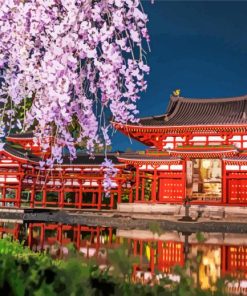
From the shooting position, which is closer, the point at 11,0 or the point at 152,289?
the point at 152,289

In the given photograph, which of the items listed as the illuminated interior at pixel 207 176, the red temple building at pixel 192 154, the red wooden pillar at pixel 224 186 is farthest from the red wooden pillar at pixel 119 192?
the red wooden pillar at pixel 224 186

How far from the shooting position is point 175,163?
30.7 meters

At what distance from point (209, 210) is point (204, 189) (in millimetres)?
5850

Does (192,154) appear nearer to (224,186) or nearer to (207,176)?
(224,186)

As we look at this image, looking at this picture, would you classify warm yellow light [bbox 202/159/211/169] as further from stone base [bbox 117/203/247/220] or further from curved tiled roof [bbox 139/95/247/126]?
stone base [bbox 117/203/247/220]

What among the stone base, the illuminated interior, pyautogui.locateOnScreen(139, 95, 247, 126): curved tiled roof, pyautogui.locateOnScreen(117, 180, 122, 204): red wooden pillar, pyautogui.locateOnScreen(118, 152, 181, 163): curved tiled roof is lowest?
the stone base

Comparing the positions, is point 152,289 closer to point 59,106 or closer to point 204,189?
point 59,106

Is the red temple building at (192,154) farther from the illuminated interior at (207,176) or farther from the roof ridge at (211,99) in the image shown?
the roof ridge at (211,99)

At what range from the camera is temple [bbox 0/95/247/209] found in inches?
1169

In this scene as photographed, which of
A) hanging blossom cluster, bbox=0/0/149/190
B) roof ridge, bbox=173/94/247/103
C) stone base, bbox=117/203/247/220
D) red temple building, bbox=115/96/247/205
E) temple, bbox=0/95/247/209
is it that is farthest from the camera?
roof ridge, bbox=173/94/247/103

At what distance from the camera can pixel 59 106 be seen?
579 centimetres

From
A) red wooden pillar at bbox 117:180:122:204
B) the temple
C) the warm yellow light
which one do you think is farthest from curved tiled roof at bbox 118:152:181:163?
the warm yellow light

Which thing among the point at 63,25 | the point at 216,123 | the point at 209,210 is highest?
the point at 216,123

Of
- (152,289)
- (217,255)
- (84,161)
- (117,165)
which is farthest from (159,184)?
(152,289)
